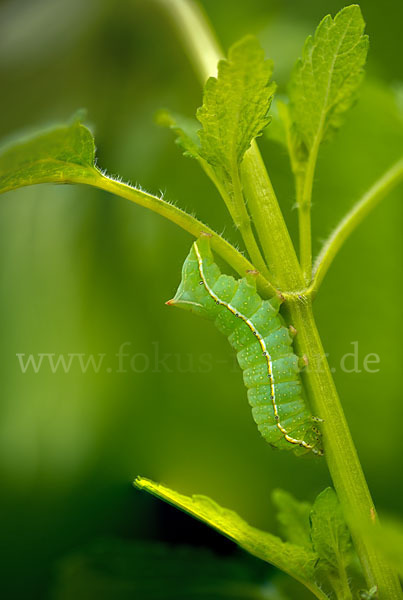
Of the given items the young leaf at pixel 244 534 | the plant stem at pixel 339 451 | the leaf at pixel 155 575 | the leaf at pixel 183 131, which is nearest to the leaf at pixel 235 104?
the leaf at pixel 183 131

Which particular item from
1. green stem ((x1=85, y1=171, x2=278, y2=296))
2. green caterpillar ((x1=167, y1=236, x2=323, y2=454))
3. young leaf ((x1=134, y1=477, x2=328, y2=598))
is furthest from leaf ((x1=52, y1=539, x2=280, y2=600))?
green stem ((x1=85, y1=171, x2=278, y2=296))

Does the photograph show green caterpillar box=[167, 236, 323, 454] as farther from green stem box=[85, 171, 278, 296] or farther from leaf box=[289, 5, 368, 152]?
leaf box=[289, 5, 368, 152]

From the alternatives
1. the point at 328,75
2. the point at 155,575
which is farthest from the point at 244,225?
the point at 155,575

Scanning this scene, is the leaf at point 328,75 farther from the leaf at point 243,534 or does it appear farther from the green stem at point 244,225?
the leaf at point 243,534

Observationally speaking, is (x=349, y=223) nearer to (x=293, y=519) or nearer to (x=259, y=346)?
(x=259, y=346)

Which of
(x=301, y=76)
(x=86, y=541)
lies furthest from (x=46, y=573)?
(x=301, y=76)

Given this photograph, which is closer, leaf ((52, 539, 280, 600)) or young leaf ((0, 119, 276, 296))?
young leaf ((0, 119, 276, 296))
